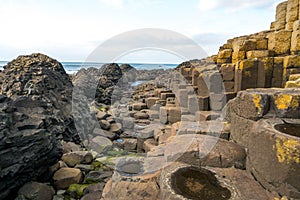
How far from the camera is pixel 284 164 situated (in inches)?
79.8

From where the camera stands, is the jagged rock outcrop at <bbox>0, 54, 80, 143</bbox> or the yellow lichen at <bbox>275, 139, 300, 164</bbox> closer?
the yellow lichen at <bbox>275, 139, 300, 164</bbox>

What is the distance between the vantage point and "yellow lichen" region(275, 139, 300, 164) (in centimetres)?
194

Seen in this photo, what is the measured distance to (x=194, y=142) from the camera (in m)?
3.43

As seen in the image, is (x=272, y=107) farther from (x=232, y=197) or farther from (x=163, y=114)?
(x=163, y=114)

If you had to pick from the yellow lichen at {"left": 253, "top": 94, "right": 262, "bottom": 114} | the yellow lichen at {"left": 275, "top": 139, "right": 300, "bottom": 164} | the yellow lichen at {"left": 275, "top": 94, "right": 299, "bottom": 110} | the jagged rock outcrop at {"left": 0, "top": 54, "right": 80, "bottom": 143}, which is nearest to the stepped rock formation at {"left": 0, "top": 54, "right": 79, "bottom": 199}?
the jagged rock outcrop at {"left": 0, "top": 54, "right": 80, "bottom": 143}

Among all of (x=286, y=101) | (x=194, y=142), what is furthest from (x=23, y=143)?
(x=286, y=101)

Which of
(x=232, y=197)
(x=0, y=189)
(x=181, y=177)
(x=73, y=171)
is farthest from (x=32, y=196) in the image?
(x=232, y=197)

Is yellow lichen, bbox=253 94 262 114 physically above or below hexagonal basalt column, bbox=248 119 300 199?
above

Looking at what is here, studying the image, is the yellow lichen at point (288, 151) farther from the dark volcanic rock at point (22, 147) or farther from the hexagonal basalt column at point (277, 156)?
the dark volcanic rock at point (22, 147)

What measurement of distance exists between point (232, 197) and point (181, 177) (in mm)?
607

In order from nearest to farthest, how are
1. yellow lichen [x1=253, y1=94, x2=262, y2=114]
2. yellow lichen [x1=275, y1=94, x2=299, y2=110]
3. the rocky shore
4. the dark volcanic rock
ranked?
the rocky shore < yellow lichen [x1=275, y1=94, x2=299, y2=110] < yellow lichen [x1=253, y1=94, x2=262, y2=114] < the dark volcanic rock

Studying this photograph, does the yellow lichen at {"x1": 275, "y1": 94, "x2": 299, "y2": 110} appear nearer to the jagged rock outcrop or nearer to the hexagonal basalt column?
the hexagonal basalt column

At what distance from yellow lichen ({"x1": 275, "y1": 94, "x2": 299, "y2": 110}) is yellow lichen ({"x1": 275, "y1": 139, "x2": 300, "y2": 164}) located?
0.95 m

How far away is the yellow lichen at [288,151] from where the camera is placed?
1.94 meters
